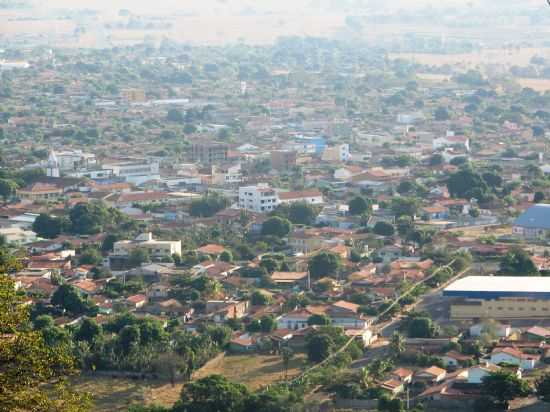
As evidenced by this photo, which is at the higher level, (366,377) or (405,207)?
(366,377)

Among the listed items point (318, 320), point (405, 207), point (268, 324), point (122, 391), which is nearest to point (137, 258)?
point (268, 324)

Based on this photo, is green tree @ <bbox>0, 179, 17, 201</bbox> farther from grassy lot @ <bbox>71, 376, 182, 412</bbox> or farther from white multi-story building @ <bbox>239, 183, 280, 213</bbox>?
grassy lot @ <bbox>71, 376, 182, 412</bbox>

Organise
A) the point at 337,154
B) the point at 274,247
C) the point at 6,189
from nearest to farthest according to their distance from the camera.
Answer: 1. the point at 274,247
2. the point at 6,189
3. the point at 337,154

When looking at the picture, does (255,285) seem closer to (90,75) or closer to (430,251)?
(430,251)

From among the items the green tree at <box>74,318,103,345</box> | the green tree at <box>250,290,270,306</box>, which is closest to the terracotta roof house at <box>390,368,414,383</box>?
the green tree at <box>74,318,103,345</box>

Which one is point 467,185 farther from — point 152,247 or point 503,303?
point 503,303

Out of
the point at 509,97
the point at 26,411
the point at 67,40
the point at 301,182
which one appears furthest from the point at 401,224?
the point at 67,40

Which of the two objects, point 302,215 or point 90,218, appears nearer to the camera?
point 90,218
